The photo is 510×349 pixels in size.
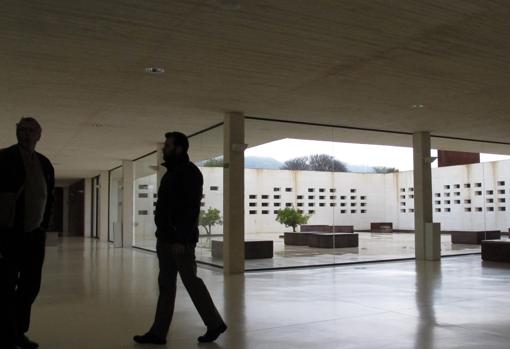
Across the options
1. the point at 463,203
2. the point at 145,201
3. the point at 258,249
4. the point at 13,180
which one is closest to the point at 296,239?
the point at 258,249

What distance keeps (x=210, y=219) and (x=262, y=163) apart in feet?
5.50

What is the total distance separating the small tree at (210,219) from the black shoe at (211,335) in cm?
629

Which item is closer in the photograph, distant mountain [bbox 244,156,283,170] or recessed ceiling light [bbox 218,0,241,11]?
recessed ceiling light [bbox 218,0,241,11]

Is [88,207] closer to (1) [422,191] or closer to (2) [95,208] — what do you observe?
(2) [95,208]

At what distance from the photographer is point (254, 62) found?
6512 mm

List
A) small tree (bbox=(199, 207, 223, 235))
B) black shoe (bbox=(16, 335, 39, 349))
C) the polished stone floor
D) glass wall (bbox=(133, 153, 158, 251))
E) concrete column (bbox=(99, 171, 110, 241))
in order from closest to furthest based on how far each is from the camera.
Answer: black shoe (bbox=(16, 335, 39, 349)) → the polished stone floor → small tree (bbox=(199, 207, 223, 235)) → glass wall (bbox=(133, 153, 158, 251)) → concrete column (bbox=(99, 171, 110, 241))

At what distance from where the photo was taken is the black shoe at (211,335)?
13.4 feet

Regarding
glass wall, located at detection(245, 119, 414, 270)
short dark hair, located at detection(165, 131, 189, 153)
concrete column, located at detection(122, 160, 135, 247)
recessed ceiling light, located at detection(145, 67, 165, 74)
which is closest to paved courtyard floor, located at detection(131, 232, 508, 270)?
glass wall, located at detection(245, 119, 414, 270)

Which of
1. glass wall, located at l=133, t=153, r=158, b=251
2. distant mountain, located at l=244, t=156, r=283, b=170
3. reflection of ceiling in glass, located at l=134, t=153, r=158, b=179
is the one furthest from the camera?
reflection of ceiling in glass, located at l=134, t=153, r=158, b=179

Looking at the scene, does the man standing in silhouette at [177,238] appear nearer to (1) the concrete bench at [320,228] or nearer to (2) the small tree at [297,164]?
(2) the small tree at [297,164]

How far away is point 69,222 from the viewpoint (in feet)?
105

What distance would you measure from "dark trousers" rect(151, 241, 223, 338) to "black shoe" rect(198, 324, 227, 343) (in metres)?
0.05

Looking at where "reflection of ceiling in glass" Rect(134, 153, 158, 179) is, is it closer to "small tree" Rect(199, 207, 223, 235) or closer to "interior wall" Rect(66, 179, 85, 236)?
"small tree" Rect(199, 207, 223, 235)

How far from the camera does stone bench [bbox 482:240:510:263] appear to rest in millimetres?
10966
